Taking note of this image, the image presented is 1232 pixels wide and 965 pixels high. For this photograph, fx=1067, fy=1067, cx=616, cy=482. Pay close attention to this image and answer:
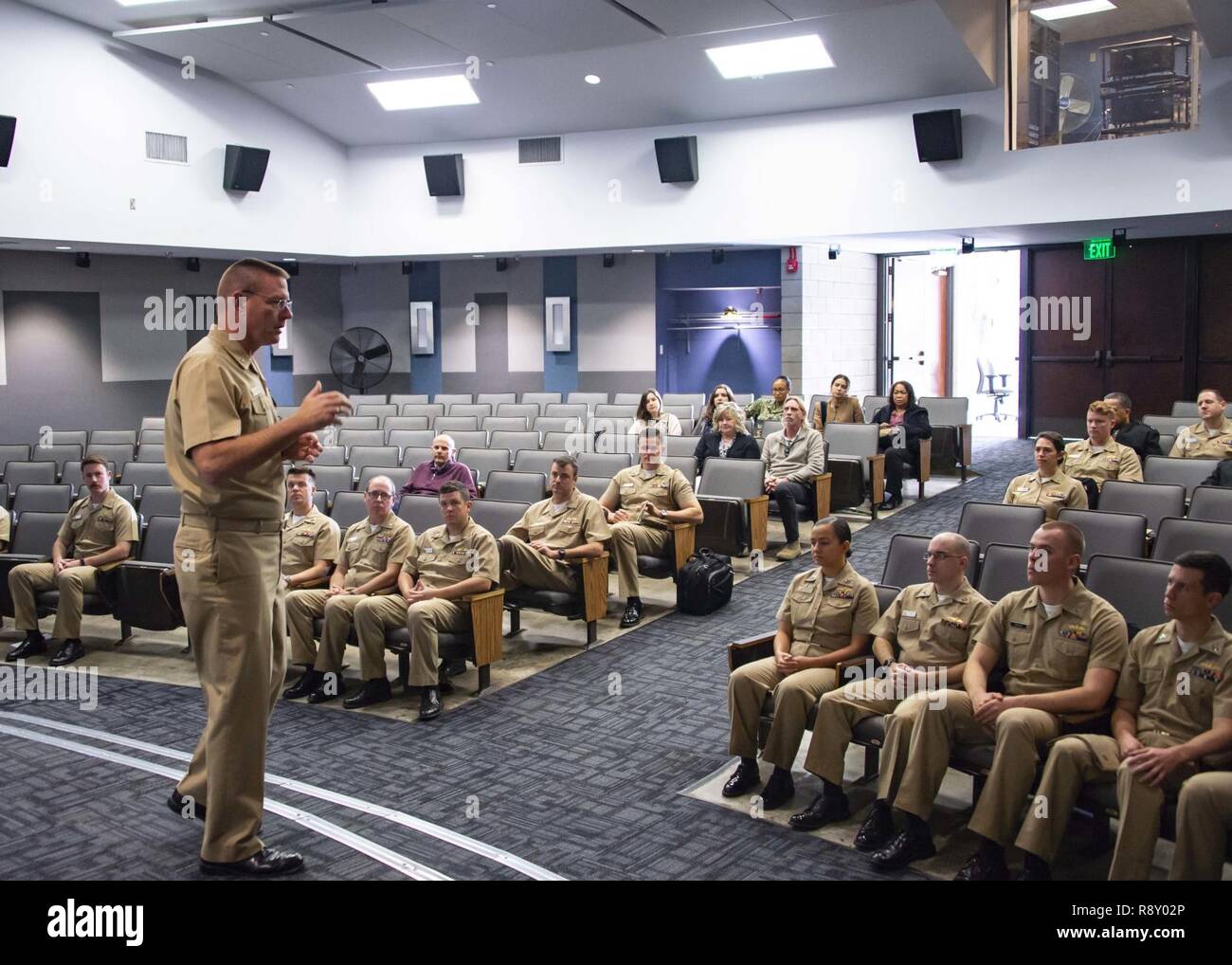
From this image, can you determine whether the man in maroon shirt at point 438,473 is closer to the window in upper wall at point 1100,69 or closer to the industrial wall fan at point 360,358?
the window in upper wall at point 1100,69

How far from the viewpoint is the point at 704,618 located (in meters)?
6.79

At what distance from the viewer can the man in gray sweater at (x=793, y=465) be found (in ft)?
27.5

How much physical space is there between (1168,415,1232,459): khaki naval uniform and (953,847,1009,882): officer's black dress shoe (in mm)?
5385

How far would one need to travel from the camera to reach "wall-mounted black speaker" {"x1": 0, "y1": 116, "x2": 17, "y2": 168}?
10891 millimetres

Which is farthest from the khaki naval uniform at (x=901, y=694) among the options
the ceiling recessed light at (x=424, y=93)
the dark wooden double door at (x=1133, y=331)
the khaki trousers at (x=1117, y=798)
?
the dark wooden double door at (x=1133, y=331)

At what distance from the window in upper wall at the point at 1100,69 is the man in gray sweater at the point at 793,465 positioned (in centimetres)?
402

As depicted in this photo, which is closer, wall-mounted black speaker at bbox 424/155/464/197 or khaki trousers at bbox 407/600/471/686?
khaki trousers at bbox 407/600/471/686

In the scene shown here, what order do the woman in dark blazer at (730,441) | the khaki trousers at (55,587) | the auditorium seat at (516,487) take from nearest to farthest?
1. the khaki trousers at (55,587)
2. the auditorium seat at (516,487)
3. the woman in dark blazer at (730,441)

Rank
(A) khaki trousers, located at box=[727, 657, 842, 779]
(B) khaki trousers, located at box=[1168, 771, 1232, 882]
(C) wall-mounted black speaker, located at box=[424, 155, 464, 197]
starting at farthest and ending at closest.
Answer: (C) wall-mounted black speaker, located at box=[424, 155, 464, 197] → (A) khaki trousers, located at box=[727, 657, 842, 779] → (B) khaki trousers, located at box=[1168, 771, 1232, 882]

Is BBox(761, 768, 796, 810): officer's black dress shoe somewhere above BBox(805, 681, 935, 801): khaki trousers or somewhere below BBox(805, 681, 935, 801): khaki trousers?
below

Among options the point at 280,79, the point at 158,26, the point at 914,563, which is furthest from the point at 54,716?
the point at 280,79

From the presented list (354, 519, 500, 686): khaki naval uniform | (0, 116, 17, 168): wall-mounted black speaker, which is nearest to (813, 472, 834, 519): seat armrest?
(354, 519, 500, 686): khaki naval uniform

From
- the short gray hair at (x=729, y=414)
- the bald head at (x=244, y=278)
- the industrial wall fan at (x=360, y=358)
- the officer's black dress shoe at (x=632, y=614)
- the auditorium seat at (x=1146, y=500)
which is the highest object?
the industrial wall fan at (x=360, y=358)

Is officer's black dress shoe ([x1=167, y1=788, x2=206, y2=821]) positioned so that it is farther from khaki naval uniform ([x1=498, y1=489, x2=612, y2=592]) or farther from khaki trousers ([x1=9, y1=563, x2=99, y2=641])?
khaki trousers ([x1=9, y1=563, x2=99, y2=641])
